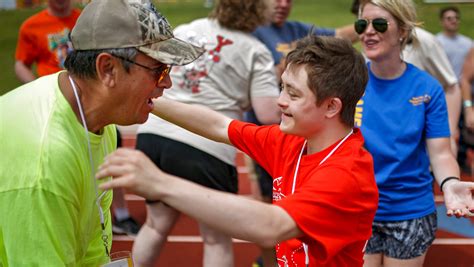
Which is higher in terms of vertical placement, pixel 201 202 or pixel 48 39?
pixel 201 202

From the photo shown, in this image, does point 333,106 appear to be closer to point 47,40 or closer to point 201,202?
point 201,202

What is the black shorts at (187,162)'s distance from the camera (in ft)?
14.6

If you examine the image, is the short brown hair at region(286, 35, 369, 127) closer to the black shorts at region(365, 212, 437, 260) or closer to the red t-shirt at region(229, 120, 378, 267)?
the red t-shirt at region(229, 120, 378, 267)

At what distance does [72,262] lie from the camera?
2184 millimetres

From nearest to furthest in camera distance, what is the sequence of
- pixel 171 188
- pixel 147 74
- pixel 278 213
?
pixel 171 188, pixel 278 213, pixel 147 74

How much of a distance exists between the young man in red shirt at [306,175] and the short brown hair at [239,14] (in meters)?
1.66

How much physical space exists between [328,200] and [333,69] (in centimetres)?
53

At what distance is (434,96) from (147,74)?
190 cm

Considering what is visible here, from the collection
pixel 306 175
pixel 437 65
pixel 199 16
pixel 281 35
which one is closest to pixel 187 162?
pixel 281 35

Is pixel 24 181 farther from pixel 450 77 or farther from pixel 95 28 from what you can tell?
pixel 450 77

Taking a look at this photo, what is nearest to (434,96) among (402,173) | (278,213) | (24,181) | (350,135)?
(402,173)

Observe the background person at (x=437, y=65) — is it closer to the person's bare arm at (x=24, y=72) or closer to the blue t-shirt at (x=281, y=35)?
the blue t-shirt at (x=281, y=35)

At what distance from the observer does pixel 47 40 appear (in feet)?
20.1

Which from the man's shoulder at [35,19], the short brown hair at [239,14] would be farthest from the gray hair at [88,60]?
the man's shoulder at [35,19]
